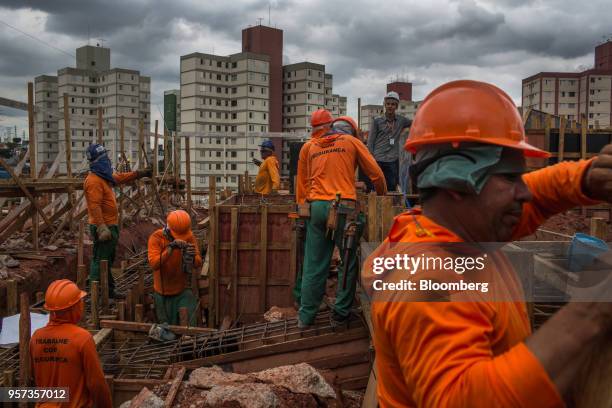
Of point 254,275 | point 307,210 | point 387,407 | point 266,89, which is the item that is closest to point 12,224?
point 254,275

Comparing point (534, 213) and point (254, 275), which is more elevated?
point (534, 213)

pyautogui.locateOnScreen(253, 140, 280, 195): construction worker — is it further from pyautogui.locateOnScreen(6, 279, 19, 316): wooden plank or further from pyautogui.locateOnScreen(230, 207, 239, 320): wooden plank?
pyautogui.locateOnScreen(6, 279, 19, 316): wooden plank

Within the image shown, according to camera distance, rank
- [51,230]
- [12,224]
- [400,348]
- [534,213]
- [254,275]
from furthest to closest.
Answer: [51,230] < [12,224] < [254,275] < [534,213] < [400,348]

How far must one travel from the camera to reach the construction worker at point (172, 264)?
771 centimetres

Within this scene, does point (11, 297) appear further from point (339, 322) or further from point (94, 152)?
point (339, 322)

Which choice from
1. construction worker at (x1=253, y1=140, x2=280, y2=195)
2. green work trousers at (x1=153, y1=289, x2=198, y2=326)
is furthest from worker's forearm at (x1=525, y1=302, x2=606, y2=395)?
construction worker at (x1=253, y1=140, x2=280, y2=195)

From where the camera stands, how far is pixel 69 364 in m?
4.09

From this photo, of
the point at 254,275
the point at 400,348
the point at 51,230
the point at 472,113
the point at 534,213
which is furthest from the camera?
the point at 51,230

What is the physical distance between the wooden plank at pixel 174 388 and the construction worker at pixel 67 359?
56 cm

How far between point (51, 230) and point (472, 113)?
1358cm

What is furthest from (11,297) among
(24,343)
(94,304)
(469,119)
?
(469,119)

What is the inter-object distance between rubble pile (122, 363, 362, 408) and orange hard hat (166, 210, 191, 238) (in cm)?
301

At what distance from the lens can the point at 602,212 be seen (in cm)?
1510

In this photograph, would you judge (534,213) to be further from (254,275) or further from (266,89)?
(266,89)
